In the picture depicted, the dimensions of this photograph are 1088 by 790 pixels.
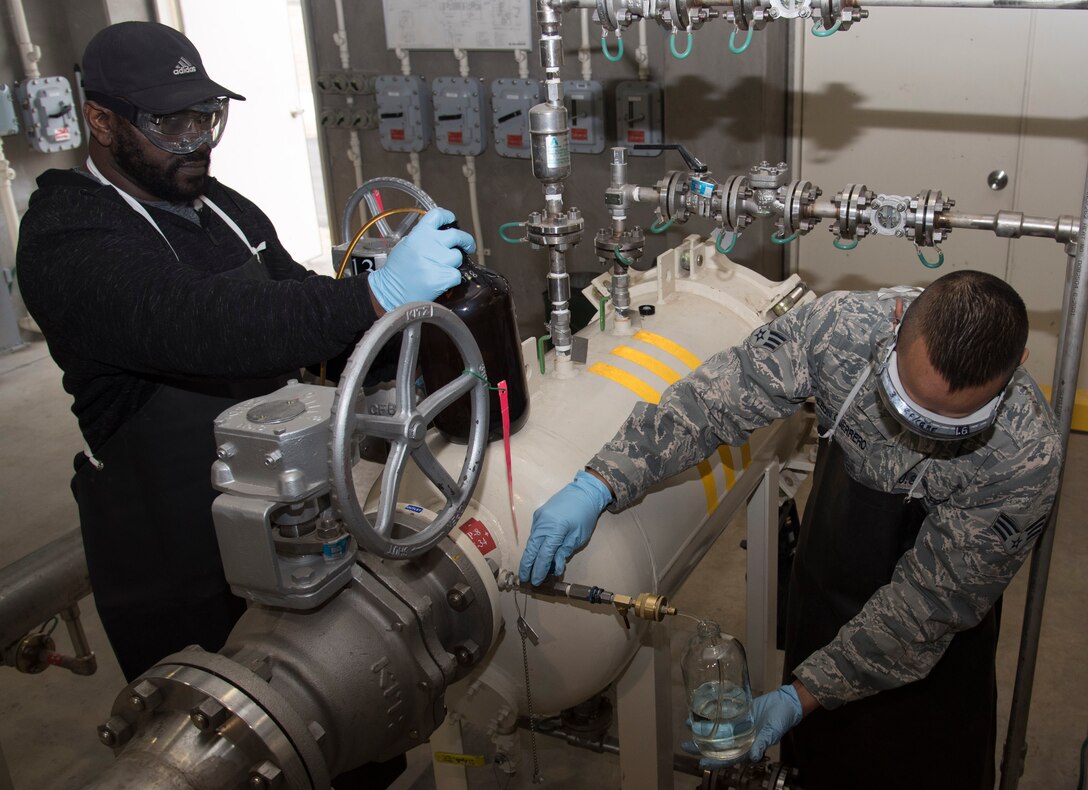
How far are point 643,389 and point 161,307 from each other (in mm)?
899

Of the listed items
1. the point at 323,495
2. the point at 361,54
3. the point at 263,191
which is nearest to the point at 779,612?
the point at 323,495

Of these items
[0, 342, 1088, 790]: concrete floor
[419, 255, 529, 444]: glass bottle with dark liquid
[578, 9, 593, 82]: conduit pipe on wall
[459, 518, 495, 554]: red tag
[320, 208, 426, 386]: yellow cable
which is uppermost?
[578, 9, 593, 82]: conduit pipe on wall

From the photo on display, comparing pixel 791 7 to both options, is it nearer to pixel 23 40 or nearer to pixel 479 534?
pixel 479 534

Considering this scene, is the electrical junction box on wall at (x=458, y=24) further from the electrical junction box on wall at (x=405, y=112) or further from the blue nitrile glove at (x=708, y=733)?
the blue nitrile glove at (x=708, y=733)

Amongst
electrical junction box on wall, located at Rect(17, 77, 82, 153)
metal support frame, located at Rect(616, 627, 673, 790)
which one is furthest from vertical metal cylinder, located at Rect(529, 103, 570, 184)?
electrical junction box on wall, located at Rect(17, 77, 82, 153)

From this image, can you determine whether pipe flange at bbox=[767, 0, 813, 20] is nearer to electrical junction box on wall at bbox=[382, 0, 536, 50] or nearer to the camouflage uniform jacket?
the camouflage uniform jacket

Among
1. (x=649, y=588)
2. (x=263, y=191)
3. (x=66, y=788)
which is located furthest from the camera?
(x=263, y=191)

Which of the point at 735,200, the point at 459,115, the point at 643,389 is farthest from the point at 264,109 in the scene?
the point at 643,389

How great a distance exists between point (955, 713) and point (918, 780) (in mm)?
171

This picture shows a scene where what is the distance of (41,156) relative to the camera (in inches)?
183

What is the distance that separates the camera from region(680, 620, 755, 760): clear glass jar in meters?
1.59

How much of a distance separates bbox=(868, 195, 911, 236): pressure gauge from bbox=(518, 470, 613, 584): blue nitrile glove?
89 cm

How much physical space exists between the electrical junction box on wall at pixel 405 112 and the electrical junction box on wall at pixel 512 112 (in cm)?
28

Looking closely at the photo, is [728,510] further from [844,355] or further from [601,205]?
[601,205]
